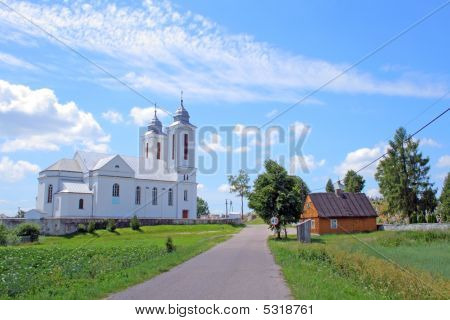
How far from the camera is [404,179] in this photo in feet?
190

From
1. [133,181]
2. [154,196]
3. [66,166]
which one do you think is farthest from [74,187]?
[154,196]

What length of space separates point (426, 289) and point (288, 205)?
2592 cm

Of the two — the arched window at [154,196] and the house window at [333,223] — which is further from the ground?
the arched window at [154,196]

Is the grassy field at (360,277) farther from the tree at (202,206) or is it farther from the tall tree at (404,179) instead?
the tree at (202,206)

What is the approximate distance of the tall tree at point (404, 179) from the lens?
191 ft

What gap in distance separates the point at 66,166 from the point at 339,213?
39068 millimetres

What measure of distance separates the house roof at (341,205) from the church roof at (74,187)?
31.0m

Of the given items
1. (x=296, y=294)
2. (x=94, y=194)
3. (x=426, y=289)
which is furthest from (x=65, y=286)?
(x=94, y=194)

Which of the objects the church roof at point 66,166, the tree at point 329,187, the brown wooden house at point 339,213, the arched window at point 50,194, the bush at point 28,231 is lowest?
the bush at point 28,231

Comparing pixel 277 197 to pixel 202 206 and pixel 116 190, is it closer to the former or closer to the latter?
pixel 116 190

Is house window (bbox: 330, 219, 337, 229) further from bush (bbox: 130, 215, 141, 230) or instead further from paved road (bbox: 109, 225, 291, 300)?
paved road (bbox: 109, 225, 291, 300)

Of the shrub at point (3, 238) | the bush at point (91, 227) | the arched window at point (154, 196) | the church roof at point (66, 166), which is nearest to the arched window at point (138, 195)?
the arched window at point (154, 196)

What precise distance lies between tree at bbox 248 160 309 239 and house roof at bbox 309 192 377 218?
45.1 ft
